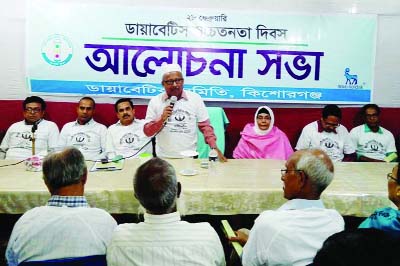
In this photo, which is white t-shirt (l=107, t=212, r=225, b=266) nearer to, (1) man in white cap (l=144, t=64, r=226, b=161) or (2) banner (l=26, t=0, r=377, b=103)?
(1) man in white cap (l=144, t=64, r=226, b=161)

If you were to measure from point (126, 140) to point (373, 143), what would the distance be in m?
2.53

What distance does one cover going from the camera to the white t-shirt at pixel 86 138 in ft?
14.3

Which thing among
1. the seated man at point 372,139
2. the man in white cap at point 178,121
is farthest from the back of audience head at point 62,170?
the seated man at point 372,139

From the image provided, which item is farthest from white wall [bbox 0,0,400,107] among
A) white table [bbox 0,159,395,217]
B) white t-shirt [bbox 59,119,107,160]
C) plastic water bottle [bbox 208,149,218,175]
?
white table [bbox 0,159,395,217]

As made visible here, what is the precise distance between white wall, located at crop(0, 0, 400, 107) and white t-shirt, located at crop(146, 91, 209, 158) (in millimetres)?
999

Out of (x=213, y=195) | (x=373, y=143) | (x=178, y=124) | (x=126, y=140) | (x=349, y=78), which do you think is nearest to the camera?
(x=213, y=195)

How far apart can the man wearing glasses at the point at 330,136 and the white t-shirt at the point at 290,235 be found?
8.83 ft

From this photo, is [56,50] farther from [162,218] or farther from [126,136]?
[162,218]

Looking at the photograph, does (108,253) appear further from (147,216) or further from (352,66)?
(352,66)

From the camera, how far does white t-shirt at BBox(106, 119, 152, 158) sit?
13.6 feet

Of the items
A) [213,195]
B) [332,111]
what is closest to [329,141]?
[332,111]

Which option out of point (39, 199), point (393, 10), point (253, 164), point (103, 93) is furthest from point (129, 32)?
point (393, 10)

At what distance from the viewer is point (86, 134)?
438 centimetres

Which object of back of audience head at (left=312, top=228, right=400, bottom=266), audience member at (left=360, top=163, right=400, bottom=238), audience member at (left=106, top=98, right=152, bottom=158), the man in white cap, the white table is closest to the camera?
back of audience head at (left=312, top=228, right=400, bottom=266)
